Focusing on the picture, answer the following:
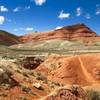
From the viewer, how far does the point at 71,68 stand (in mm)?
41219

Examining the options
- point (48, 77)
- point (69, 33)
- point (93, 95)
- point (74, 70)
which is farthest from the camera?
point (69, 33)

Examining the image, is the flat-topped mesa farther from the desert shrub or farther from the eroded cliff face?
the desert shrub

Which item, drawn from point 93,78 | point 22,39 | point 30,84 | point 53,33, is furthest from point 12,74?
point 22,39

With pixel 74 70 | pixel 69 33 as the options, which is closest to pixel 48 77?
pixel 74 70

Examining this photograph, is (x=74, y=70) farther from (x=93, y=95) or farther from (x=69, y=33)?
(x=69, y=33)

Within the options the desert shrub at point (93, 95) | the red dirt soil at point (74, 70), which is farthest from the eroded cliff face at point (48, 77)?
the desert shrub at point (93, 95)

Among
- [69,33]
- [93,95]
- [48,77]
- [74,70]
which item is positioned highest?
[69,33]

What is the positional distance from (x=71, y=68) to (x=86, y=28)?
125 metres

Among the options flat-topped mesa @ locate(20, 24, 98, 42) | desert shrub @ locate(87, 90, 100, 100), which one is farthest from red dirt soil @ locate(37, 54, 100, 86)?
flat-topped mesa @ locate(20, 24, 98, 42)

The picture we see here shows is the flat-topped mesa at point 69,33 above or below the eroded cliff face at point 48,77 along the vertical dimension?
above

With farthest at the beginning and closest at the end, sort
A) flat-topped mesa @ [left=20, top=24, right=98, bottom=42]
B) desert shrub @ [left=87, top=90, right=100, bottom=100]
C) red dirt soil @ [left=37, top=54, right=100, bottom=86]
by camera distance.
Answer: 1. flat-topped mesa @ [left=20, top=24, right=98, bottom=42]
2. red dirt soil @ [left=37, top=54, right=100, bottom=86]
3. desert shrub @ [left=87, top=90, right=100, bottom=100]

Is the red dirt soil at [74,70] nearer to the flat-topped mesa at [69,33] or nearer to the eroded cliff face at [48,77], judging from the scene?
the eroded cliff face at [48,77]

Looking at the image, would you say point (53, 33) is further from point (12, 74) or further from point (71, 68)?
point (12, 74)

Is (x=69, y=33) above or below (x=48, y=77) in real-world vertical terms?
above
